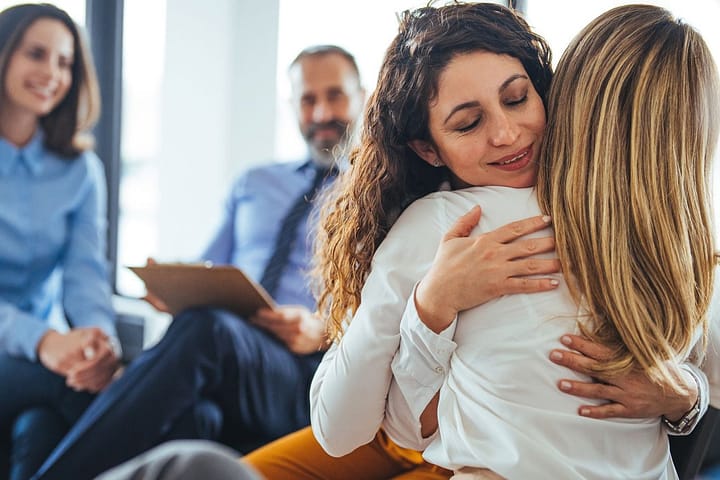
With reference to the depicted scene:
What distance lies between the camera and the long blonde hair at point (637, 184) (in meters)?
0.95

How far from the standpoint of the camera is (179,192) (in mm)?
3289

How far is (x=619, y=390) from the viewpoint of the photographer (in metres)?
0.98

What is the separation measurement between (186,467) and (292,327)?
150cm

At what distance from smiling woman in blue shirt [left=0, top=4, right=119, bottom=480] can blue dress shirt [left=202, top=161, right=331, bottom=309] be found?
41 centimetres

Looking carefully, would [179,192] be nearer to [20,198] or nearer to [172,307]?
[20,198]

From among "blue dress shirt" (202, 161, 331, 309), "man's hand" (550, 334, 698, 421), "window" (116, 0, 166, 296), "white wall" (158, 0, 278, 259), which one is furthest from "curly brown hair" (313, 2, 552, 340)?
"window" (116, 0, 166, 296)

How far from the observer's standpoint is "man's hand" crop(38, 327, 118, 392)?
7.00 feet

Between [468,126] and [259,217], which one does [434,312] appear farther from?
[259,217]

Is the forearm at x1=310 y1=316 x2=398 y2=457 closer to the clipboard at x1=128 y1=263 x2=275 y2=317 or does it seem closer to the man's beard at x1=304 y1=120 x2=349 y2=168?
A: the clipboard at x1=128 y1=263 x2=275 y2=317

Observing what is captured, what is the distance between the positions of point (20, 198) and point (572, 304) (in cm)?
185

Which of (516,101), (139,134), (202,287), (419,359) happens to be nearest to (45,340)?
(202,287)

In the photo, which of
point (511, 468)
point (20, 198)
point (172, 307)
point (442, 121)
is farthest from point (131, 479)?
point (20, 198)

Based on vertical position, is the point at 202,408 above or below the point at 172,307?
below

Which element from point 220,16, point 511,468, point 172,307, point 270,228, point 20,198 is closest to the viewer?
point 511,468
